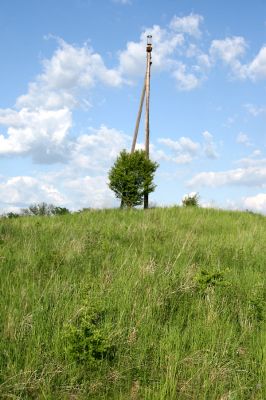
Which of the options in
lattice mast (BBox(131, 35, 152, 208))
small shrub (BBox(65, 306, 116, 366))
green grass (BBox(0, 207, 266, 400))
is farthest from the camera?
lattice mast (BBox(131, 35, 152, 208))

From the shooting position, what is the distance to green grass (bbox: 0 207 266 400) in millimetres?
3119

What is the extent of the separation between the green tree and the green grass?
46.6 feet

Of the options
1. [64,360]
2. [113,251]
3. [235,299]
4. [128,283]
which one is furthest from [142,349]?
[113,251]

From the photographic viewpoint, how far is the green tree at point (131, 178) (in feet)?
67.3

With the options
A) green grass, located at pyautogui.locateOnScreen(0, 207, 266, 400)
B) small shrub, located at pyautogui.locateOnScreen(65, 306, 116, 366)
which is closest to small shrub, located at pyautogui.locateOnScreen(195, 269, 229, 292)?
green grass, located at pyautogui.locateOnScreen(0, 207, 266, 400)

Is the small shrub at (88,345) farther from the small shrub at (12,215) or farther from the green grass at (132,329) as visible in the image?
the small shrub at (12,215)

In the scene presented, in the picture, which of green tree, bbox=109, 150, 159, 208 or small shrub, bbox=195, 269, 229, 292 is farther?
green tree, bbox=109, 150, 159, 208

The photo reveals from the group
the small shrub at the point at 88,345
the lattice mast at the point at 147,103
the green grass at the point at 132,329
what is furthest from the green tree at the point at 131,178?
the small shrub at the point at 88,345

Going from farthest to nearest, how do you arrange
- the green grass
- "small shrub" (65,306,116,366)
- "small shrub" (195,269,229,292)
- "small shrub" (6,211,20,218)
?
"small shrub" (6,211,20,218)
"small shrub" (195,269,229,292)
"small shrub" (65,306,116,366)
the green grass

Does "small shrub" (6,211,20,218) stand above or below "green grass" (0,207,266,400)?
above

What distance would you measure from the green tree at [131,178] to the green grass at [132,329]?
559 inches

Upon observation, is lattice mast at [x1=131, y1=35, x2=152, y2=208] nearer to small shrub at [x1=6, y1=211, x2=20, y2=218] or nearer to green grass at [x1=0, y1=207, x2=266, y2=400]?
small shrub at [x1=6, y1=211, x2=20, y2=218]

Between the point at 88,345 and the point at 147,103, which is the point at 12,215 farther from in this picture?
the point at 88,345

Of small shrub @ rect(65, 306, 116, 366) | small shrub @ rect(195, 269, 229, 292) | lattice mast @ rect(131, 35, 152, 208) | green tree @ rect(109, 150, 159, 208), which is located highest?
lattice mast @ rect(131, 35, 152, 208)
